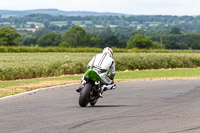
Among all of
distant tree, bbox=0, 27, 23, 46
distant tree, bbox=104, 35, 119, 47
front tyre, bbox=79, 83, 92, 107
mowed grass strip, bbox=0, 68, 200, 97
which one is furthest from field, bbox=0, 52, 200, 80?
distant tree, bbox=104, 35, 119, 47

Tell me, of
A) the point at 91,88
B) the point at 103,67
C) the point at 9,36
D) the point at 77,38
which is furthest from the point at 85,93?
the point at 77,38

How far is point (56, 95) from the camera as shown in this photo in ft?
52.1

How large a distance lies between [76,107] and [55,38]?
138635 millimetres

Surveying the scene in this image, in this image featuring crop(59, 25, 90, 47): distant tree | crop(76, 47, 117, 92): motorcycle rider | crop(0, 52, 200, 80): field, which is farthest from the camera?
crop(59, 25, 90, 47): distant tree

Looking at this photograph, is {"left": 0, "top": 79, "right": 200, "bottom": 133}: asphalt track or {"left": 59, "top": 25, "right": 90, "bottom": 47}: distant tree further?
{"left": 59, "top": 25, "right": 90, "bottom": 47}: distant tree

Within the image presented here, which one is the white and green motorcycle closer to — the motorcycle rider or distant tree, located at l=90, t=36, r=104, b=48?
the motorcycle rider

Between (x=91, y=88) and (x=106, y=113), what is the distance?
1538 millimetres

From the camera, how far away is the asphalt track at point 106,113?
29.1 feet

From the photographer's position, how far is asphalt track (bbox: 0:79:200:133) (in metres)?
8.88

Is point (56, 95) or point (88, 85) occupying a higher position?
point (88, 85)

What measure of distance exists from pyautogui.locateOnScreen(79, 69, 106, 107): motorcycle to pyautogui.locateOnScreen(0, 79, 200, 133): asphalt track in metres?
0.25

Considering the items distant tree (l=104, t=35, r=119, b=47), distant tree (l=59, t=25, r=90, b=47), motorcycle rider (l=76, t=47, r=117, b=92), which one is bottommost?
distant tree (l=104, t=35, r=119, b=47)

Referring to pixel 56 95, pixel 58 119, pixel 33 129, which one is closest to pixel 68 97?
pixel 56 95

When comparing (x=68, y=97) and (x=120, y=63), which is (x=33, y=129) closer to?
(x=68, y=97)
